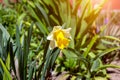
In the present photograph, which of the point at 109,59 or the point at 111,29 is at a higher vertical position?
the point at 111,29

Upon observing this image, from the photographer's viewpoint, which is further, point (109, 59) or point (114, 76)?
point (109, 59)

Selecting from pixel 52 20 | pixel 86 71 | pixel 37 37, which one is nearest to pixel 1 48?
pixel 86 71

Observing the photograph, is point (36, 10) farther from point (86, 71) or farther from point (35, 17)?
point (86, 71)

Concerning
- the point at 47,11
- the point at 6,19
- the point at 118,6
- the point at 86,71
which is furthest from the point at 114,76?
the point at 118,6

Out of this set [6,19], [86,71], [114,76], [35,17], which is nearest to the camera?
[86,71]

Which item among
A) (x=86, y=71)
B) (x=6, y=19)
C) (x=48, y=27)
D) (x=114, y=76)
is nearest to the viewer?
(x=86, y=71)

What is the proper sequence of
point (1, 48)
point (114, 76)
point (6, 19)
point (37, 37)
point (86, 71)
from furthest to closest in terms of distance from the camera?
point (6, 19)
point (37, 37)
point (114, 76)
point (86, 71)
point (1, 48)

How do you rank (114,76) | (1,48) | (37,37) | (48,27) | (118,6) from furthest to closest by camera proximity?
(118,6) → (37,37) → (48,27) → (114,76) → (1,48)

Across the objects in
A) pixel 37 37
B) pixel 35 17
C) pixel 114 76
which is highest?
pixel 35 17

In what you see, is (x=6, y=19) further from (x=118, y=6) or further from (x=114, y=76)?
(x=118, y=6)
